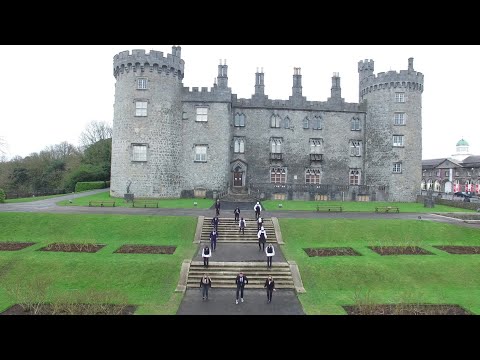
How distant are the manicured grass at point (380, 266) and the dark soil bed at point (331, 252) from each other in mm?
527

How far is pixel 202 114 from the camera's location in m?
44.7

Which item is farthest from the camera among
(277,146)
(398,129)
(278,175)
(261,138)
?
(278,175)

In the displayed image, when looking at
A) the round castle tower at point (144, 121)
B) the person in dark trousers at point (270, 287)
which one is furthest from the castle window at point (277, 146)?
the person in dark trousers at point (270, 287)

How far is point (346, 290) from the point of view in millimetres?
18094

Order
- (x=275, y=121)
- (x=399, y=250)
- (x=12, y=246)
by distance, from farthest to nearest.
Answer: (x=275, y=121) → (x=399, y=250) → (x=12, y=246)

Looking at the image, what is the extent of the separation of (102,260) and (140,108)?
83.3 ft

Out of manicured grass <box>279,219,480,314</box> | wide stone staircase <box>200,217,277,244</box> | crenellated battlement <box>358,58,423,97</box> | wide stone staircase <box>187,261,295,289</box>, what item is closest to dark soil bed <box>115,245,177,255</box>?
wide stone staircase <box>187,261,295,289</box>

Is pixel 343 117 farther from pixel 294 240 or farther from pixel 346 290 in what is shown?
pixel 346 290

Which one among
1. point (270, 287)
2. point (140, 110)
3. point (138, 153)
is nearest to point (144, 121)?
point (140, 110)

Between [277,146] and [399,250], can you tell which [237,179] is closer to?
[277,146]

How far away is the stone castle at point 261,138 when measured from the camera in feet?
137

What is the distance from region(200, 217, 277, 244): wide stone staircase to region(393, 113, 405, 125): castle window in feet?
92.7

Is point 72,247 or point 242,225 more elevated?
point 242,225

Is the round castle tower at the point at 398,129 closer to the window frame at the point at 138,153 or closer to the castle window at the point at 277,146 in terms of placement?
the castle window at the point at 277,146
